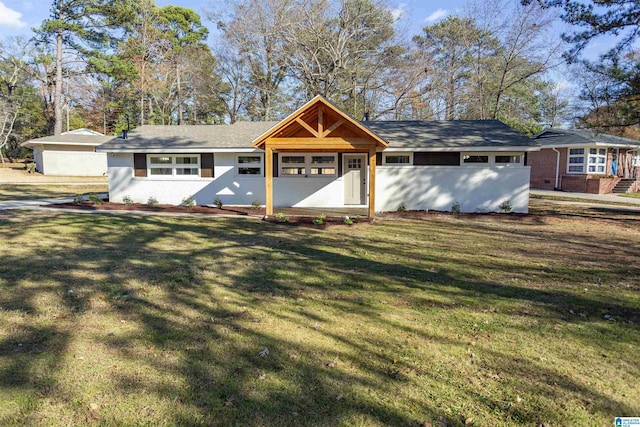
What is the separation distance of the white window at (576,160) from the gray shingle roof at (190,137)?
63.9 feet

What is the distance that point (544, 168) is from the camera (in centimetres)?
2689

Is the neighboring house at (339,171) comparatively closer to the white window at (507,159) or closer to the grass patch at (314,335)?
the white window at (507,159)

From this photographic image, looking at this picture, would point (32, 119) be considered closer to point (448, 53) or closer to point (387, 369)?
point (448, 53)

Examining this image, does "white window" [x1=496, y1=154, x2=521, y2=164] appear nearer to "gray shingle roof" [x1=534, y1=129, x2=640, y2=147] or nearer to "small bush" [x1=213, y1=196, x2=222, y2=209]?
"small bush" [x1=213, y1=196, x2=222, y2=209]

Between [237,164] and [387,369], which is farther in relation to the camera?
[237,164]

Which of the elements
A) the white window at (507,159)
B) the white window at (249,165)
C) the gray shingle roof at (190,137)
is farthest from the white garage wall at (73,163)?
the white window at (507,159)

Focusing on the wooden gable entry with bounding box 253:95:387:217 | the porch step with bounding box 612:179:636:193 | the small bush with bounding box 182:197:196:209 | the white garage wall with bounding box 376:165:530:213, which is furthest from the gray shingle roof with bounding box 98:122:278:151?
the porch step with bounding box 612:179:636:193

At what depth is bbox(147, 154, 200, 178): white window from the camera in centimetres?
1529

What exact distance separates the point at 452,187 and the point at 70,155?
29337mm

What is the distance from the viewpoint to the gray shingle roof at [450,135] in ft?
46.1

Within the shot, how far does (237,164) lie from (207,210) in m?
2.37

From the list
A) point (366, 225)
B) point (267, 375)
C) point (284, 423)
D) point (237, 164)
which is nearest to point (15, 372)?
point (267, 375)

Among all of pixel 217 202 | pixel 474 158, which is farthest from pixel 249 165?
pixel 474 158

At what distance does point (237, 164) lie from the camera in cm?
1512
